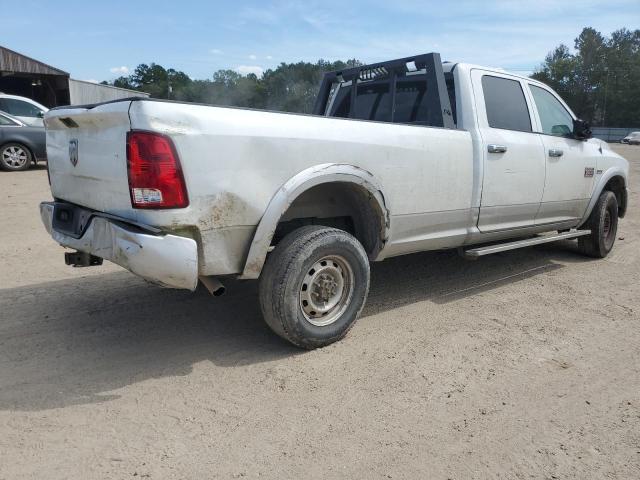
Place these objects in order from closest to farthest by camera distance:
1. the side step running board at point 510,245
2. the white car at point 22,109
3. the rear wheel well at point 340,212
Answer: the rear wheel well at point 340,212 < the side step running board at point 510,245 < the white car at point 22,109

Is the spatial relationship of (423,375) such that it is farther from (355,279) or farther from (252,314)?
(252,314)

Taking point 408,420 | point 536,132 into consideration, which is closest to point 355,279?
point 408,420

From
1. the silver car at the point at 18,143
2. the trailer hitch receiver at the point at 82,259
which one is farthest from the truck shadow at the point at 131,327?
the silver car at the point at 18,143

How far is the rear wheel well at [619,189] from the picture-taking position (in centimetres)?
656

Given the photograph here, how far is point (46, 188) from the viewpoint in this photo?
1087 centimetres

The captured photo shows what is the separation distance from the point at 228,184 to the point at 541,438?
2170 millimetres

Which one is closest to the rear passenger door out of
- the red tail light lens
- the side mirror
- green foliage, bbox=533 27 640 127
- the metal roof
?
the side mirror

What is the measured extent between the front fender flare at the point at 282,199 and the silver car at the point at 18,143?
1200cm

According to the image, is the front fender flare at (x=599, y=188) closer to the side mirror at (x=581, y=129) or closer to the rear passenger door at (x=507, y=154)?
the side mirror at (x=581, y=129)

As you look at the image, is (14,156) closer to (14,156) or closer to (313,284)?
(14,156)

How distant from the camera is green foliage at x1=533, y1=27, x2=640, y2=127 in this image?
77938 millimetres

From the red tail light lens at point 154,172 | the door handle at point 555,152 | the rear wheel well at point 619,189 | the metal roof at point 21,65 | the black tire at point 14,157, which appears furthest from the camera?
the metal roof at point 21,65

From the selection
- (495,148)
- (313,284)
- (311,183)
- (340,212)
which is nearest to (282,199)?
(311,183)

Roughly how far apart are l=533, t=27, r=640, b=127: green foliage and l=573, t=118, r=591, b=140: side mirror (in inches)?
3046
